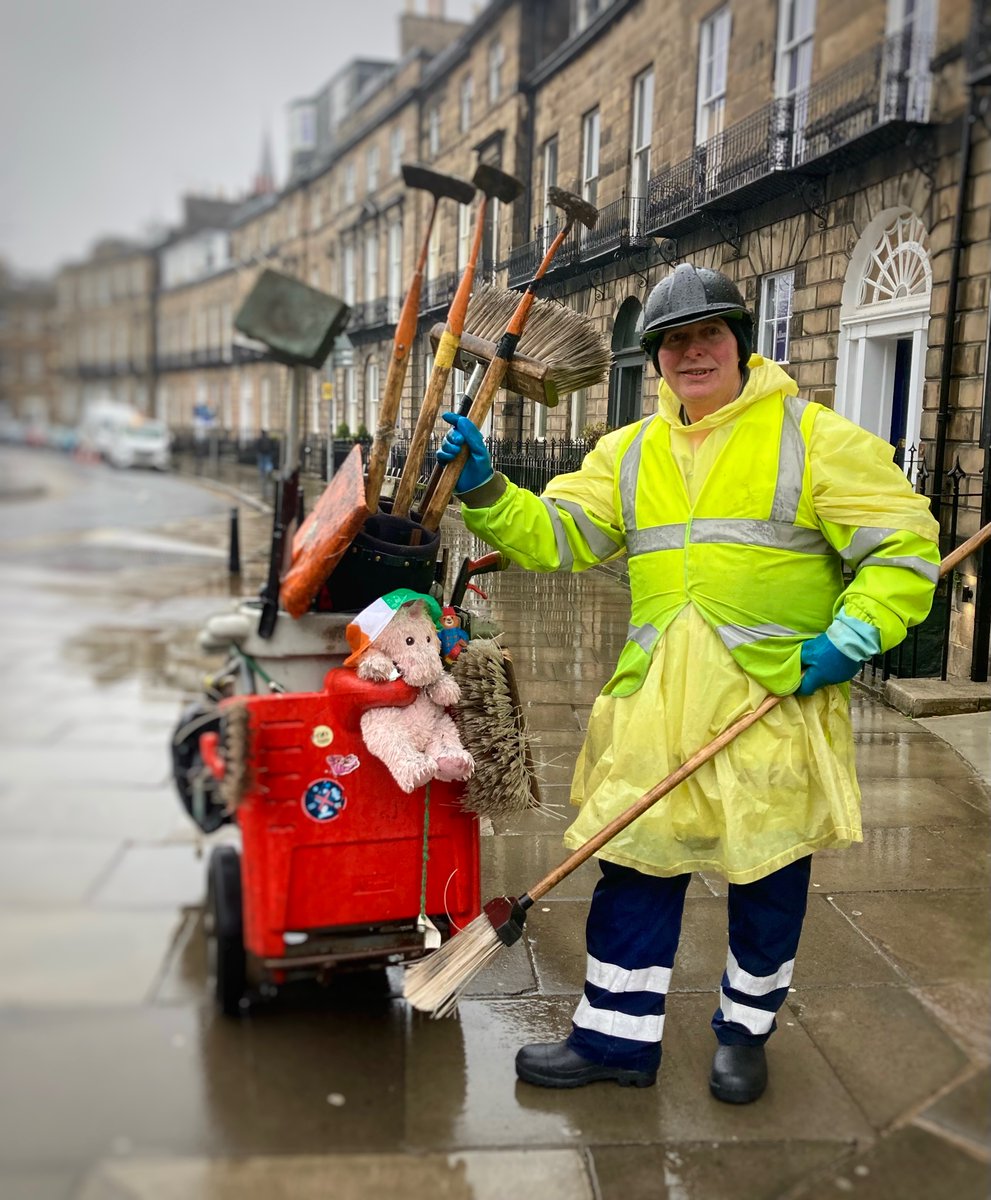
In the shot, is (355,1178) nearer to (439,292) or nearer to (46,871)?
(46,871)

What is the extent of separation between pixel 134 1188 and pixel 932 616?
4.63m

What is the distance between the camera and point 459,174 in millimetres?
3838

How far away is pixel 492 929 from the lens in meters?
2.61

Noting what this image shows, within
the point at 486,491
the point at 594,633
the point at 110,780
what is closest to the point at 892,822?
the point at 594,633

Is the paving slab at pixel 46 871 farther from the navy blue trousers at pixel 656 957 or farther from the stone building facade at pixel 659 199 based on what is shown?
the stone building facade at pixel 659 199

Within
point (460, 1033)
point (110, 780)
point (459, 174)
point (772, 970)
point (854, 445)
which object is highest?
point (459, 174)

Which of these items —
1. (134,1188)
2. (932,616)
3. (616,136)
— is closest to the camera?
(134,1188)

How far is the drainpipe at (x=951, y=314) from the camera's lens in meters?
3.09

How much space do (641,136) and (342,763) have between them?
8.24 feet

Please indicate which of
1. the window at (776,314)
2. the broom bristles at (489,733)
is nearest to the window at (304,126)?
the window at (776,314)

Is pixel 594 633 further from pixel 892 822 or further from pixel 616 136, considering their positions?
pixel 616 136

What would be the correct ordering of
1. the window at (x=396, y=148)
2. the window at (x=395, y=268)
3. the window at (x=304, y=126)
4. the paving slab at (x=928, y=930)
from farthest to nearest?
the window at (x=396, y=148), the window at (x=395, y=268), the window at (x=304, y=126), the paving slab at (x=928, y=930)

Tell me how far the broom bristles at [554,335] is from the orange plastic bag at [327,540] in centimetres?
63

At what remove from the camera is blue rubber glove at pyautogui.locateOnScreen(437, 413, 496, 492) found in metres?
2.58
